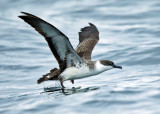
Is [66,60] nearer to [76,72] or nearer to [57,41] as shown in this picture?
[76,72]

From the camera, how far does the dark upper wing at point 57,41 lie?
770 centimetres

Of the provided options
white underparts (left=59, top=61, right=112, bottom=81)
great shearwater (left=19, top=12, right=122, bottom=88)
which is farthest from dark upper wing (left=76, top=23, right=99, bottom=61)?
white underparts (left=59, top=61, right=112, bottom=81)

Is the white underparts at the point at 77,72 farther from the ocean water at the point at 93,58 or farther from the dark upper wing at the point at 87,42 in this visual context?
the dark upper wing at the point at 87,42

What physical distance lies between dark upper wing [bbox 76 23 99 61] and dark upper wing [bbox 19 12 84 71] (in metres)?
0.72

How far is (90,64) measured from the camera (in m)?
8.97

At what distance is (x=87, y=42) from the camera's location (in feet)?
33.9

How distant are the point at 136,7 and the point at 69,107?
11854mm

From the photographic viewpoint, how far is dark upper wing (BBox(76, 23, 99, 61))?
32.1 feet

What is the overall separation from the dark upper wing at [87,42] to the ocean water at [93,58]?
0.71 meters

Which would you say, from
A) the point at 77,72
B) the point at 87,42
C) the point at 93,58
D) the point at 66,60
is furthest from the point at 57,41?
the point at 93,58

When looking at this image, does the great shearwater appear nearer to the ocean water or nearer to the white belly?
the white belly

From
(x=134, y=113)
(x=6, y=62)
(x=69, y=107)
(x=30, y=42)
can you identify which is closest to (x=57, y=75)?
(x=69, y=107)

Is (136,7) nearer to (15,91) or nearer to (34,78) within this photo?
(34,78)

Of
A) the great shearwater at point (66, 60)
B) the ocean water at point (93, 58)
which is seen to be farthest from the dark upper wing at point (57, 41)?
the ocean water at point (93, 58)
